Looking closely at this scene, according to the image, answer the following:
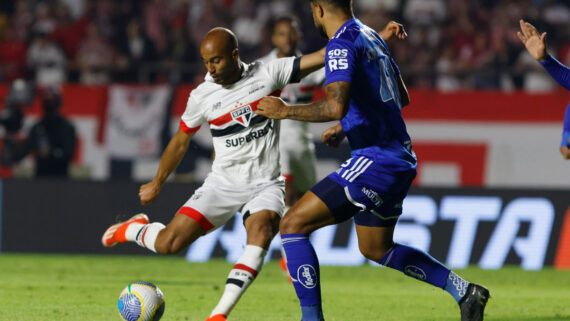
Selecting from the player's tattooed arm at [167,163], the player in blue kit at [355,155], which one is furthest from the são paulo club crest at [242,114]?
the player in blue kit at [355,155]

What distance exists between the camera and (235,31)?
15.9 meters

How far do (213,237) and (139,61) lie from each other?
5.06 metres

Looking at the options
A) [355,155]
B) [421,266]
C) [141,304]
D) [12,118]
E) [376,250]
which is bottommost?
[12,118]

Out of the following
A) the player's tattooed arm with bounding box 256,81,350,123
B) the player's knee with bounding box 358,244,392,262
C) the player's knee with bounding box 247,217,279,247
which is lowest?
the player's knee with bounding box 358,244,392,262

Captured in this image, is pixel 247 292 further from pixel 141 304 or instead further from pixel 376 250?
pixel 376 250

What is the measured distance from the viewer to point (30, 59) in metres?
15.5

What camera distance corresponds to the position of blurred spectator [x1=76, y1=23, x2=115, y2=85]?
1531 cm

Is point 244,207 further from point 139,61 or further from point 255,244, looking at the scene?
point 139,61

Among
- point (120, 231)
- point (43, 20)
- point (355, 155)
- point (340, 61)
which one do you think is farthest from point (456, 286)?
point (43, 20)

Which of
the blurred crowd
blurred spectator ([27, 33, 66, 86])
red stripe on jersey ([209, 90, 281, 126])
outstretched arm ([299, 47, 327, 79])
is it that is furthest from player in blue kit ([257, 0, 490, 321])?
blurred spectator ([27, 33, 66, 86])

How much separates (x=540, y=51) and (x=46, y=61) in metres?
10.4

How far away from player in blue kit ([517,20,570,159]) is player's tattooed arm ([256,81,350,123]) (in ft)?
6.62

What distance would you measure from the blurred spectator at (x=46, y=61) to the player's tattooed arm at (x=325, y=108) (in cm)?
1021

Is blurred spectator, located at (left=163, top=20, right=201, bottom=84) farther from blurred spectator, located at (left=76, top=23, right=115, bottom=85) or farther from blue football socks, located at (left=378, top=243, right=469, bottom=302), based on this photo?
blue football socks, located at (left=378, top=243, right=469, bottom=302)
